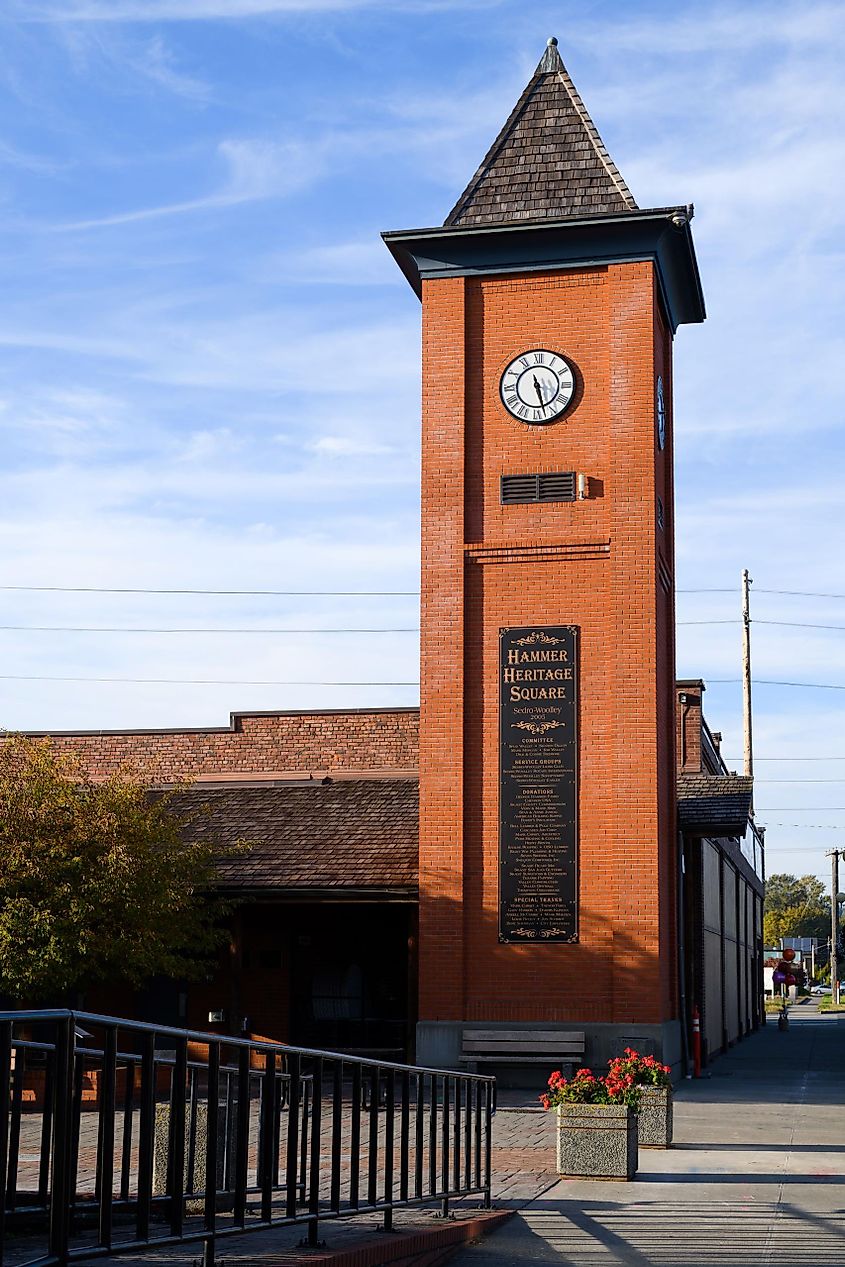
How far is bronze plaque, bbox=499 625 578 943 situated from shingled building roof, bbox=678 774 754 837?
3.65 metres

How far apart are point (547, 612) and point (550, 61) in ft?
32.7

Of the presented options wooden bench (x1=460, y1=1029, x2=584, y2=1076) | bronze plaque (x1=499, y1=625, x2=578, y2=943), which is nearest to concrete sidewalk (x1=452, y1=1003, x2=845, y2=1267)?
wooden bench (x1=460, y1=1029, x2=584, y2=1076)

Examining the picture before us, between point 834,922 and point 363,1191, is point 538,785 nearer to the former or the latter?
point 363,1191

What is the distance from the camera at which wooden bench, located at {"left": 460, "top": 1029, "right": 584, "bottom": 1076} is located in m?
22.1

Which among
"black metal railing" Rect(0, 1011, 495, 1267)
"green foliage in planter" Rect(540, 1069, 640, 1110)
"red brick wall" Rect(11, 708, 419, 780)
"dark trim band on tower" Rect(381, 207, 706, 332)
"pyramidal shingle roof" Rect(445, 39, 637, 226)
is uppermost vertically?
"pyramidal shingle roof" Rect(445, 39, 637, 226)

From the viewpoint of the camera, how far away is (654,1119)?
52.6 ft

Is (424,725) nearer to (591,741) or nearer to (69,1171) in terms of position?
(591,741)

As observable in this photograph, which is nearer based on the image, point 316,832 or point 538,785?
point 538,785

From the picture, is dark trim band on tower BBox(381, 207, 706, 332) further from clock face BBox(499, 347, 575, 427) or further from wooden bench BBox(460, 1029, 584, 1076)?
wooden bench BBox(460, 1029, 584, 1076)

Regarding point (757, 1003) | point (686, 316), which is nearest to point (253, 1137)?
point (686, 316)

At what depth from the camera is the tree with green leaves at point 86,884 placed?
67.0 feet

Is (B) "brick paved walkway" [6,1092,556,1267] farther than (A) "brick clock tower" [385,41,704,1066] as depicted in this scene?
No

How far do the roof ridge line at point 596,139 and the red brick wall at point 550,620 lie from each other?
4.20 ft

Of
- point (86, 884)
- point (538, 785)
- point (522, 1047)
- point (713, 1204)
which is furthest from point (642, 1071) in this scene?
point (86, 884)
